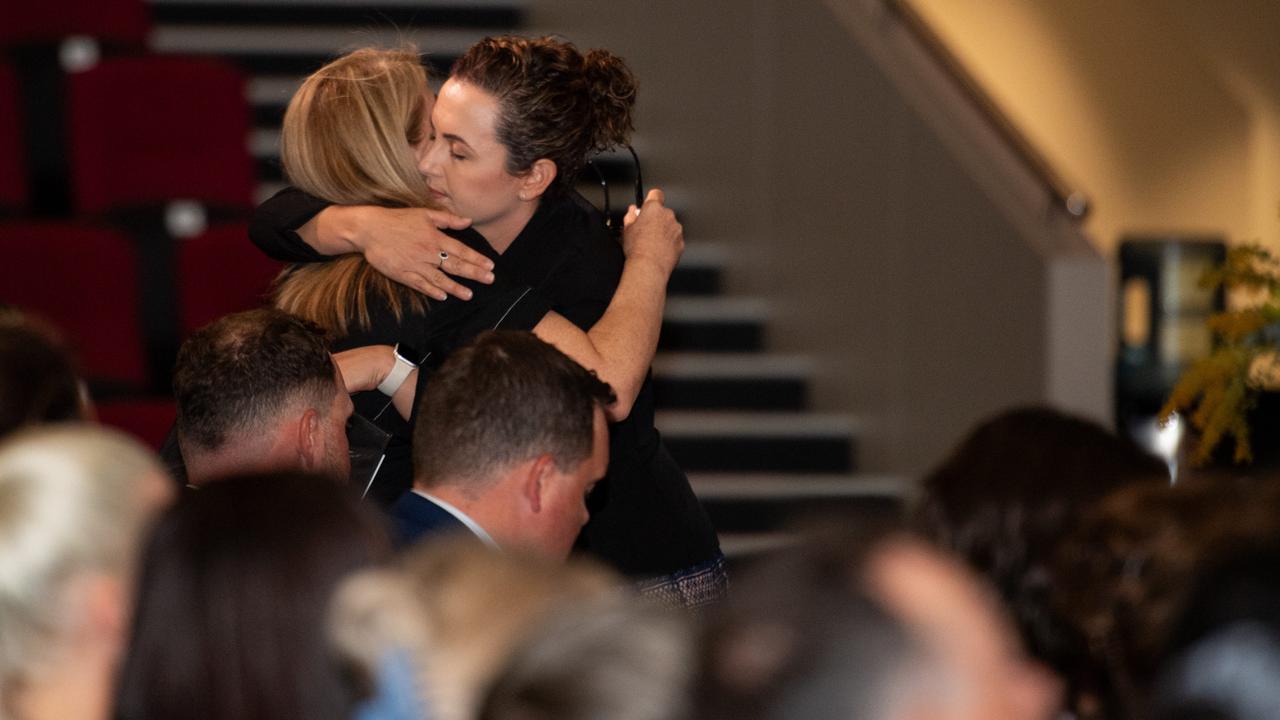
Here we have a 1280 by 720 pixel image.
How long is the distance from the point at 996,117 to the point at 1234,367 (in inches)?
92.1

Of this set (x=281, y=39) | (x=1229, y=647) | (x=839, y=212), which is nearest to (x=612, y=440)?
(x=1229, y=647)

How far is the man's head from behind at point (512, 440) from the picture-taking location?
2025 mm

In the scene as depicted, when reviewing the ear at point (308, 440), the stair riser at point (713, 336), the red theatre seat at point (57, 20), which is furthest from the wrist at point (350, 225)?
the stair riser at point (713, 336)

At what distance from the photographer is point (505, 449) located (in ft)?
6.66

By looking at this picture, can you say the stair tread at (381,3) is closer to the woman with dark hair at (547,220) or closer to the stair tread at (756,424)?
the stair tread at (756,424)

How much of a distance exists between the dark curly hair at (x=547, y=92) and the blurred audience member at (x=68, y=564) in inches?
48.2

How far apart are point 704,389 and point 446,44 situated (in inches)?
57.2

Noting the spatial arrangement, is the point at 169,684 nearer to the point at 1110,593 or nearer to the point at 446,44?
the point at 1110,593

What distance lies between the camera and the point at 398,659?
48.8 inches

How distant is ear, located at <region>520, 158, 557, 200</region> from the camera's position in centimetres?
261

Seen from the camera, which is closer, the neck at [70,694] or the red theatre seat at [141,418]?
the neck at [70,694]

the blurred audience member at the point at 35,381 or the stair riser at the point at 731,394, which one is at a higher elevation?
the blurred audience member at the point at 35,381

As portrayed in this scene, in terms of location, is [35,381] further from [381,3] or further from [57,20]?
[381,3]

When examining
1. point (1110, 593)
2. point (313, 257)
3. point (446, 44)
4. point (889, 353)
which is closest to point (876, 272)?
point (889, 353)
